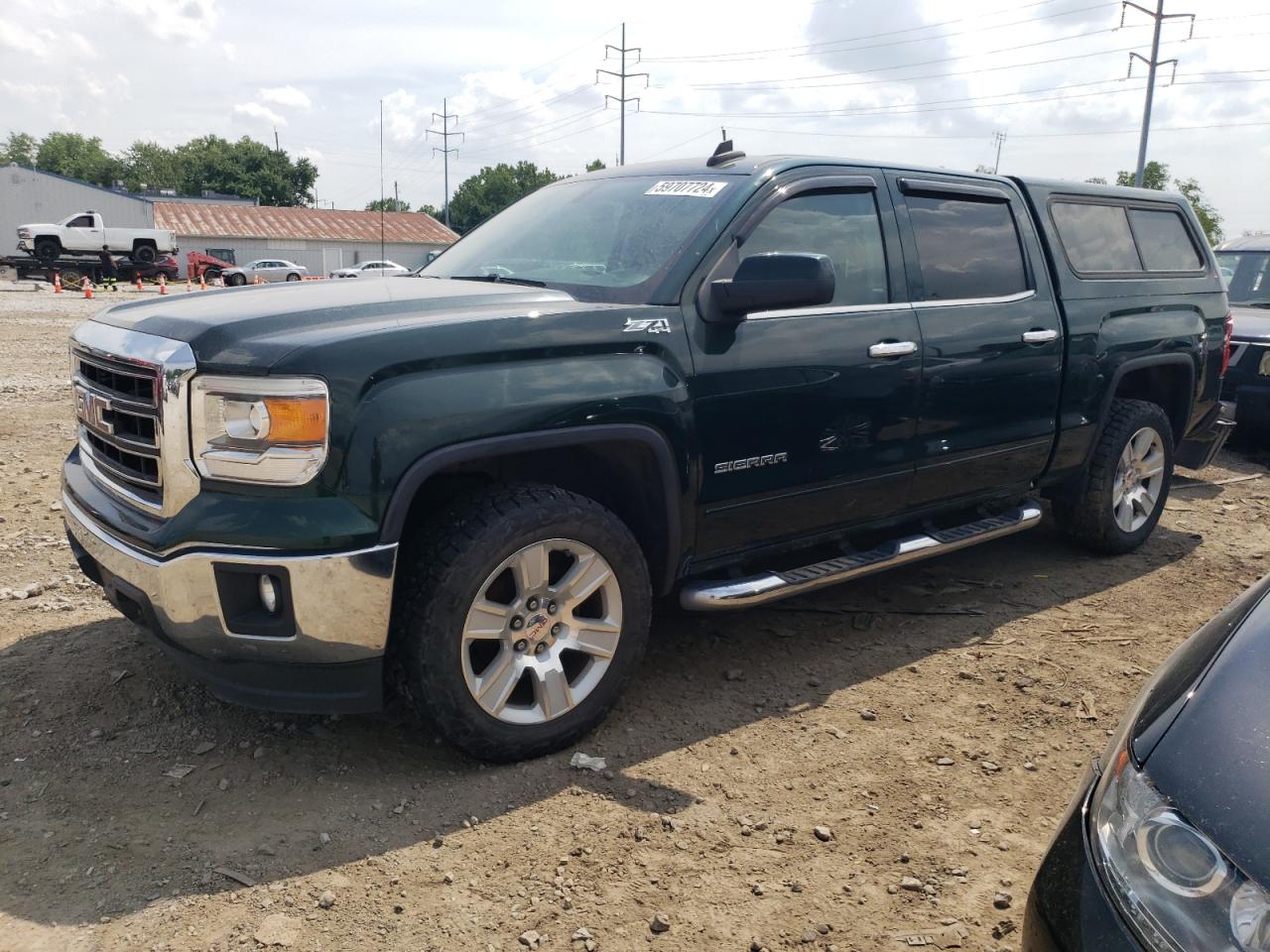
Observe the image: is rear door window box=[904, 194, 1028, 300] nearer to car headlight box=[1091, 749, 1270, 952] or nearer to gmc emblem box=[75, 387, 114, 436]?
car headlight box=[1091, 749, 1270, 952]

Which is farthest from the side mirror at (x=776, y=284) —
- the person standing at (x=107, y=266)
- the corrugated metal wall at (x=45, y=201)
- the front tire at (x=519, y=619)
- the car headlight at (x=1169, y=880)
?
the corrugated metal wall at (x=45, y=201)

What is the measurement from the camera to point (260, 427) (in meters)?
2.70

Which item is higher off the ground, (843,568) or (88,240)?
(843,568)

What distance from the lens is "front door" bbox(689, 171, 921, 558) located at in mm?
3492

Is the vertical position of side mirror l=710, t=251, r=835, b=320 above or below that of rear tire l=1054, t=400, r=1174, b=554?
above

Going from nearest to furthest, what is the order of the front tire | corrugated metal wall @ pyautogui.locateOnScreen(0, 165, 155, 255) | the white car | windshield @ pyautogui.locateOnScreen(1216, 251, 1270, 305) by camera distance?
1. the front tire
2. the white car
3. windshield @ pyautogui.locateOnScreen(1216, 251, 1270, 305)
4. corrugated metal wall @ pyautogui.locateOnScreen(0, 165, 155, 255)

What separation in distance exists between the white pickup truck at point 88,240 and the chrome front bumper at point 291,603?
39.4 meters

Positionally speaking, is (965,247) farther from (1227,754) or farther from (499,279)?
(1227,754)

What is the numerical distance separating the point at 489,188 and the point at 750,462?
106022 millimetres

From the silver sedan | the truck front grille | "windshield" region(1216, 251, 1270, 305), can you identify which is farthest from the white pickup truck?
the truck front grille

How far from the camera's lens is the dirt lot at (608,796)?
253cm

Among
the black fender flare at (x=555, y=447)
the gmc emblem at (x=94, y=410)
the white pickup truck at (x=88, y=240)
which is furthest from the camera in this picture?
the white pickup truck at (x=88, y=240)

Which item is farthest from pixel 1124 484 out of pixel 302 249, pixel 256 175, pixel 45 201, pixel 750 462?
A: pixel 256 175

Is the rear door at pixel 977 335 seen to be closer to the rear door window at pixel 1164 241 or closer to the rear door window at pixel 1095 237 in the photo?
the rear door window at pixel 1095 237
